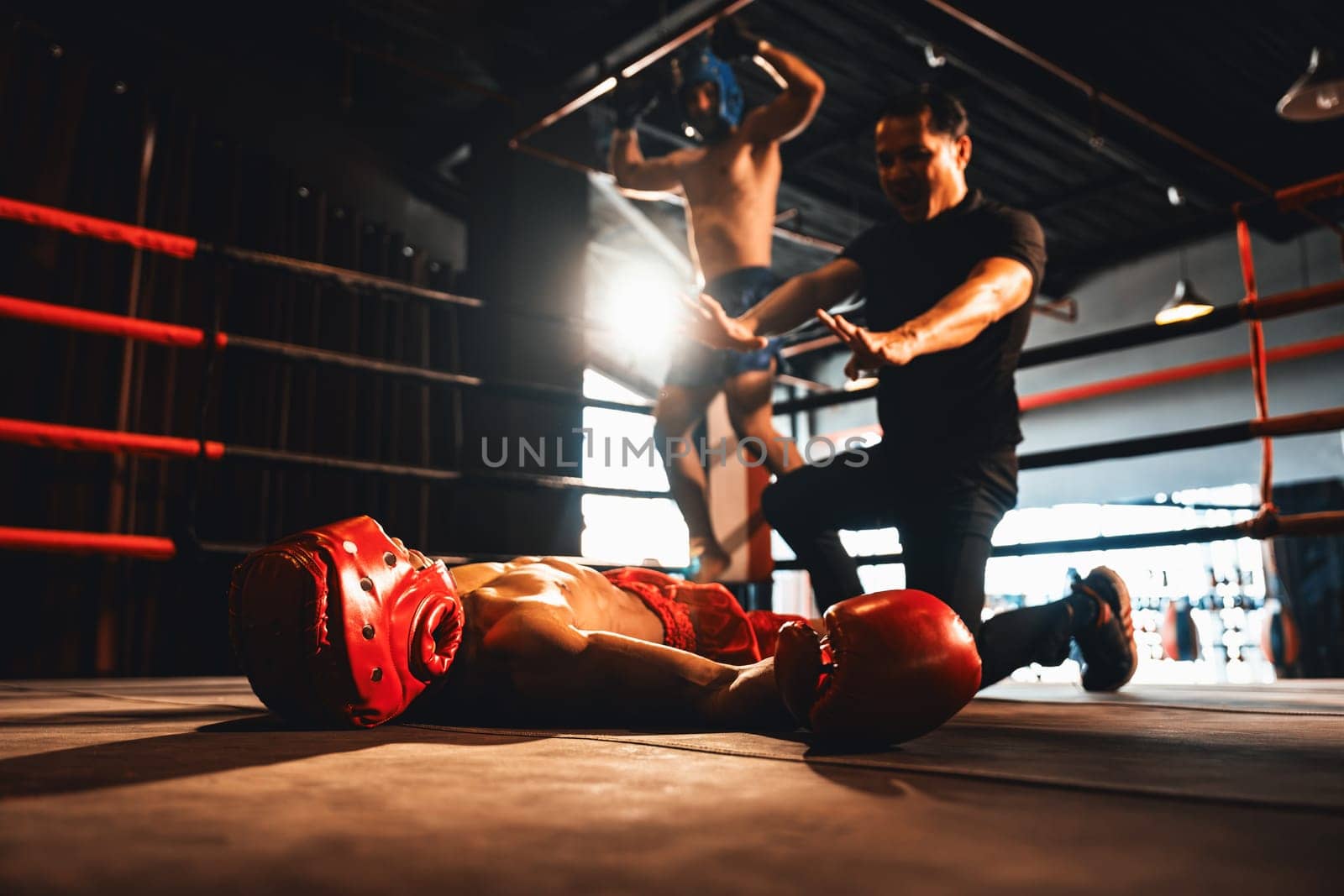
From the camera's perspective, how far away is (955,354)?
6.52 ft

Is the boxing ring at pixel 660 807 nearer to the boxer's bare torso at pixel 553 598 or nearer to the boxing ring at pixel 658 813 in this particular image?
the boxing ring at pixel 658 813

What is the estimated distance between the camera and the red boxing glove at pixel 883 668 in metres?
0.97

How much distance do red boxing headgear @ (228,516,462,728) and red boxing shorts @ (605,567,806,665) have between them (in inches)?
18.3

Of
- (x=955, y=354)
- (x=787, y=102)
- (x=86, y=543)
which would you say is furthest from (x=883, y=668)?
(x=787, y=102)

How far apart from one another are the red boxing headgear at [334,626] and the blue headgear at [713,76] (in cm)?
261

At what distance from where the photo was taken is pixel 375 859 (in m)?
0.53

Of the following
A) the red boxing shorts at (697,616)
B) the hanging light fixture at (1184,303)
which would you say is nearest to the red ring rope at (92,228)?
the red boxing shorts at (697,616)

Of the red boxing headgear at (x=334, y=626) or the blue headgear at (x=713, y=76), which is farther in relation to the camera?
the blue headgear at (x=713, y=76)

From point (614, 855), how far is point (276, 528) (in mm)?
4553

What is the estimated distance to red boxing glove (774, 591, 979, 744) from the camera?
971mm

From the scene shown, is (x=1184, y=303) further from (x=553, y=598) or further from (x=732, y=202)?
(x=553, y=598)

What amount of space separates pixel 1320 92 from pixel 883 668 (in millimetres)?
5135

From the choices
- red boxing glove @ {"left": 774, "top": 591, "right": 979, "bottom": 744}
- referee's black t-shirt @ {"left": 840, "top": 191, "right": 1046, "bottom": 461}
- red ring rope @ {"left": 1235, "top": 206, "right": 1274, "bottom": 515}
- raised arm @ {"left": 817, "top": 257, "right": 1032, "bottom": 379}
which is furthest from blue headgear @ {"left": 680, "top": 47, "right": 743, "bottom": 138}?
red boxing glove @ {"left": 774, "top": 591, "right": 979, "bottom": 744}

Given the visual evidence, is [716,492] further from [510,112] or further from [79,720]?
[510,112]
